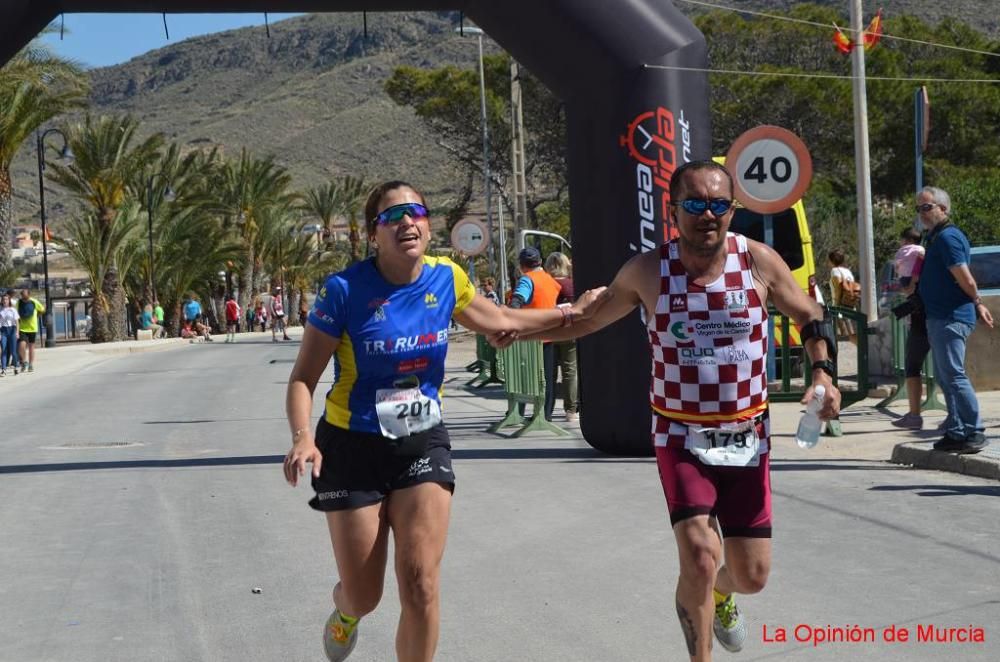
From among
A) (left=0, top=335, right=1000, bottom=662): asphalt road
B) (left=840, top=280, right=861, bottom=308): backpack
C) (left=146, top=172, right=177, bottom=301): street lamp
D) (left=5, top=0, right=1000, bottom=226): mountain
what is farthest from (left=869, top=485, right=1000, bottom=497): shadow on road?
(left=5, top=0, right=1000, bottom=226): mountain

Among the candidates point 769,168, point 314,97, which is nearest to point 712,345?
point 769,168

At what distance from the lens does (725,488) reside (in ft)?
15.7

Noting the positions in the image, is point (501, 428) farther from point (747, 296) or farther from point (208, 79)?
point (208, 79)

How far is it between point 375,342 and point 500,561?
2862mm

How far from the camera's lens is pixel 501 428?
47.8 ft

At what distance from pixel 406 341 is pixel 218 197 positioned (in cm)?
5986

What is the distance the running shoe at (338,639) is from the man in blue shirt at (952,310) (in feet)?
20.3

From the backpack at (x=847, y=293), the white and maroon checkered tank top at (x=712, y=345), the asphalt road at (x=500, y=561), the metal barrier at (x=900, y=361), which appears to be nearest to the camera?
the white and maroon checkered tank top at (x=712, y=345)

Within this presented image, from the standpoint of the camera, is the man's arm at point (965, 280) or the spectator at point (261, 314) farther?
the spectator at point (261, 314)

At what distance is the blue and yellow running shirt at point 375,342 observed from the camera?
15.5ft

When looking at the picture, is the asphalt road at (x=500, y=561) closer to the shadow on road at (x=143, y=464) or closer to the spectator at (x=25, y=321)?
the shadow on road at (x=143, y=464)

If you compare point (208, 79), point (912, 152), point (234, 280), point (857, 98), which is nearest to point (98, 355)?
point (857, 98)

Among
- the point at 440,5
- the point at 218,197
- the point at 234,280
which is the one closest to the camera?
the point at 440,5

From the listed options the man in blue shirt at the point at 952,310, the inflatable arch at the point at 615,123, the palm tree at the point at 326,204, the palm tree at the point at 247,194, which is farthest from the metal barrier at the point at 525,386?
the palm tree at the point at 326,204
